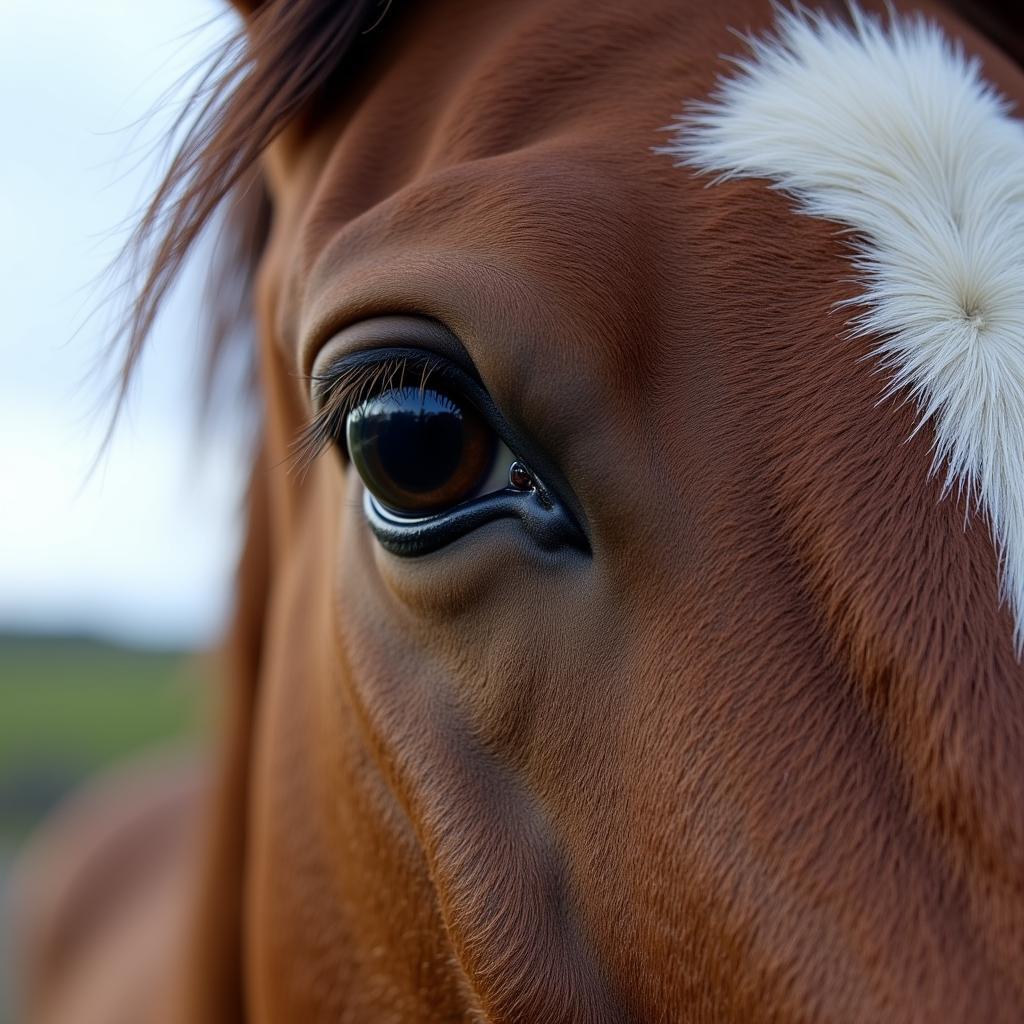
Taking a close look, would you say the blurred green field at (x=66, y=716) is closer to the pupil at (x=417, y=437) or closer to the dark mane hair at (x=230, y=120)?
the dark mane hair at (x=230, y=120)

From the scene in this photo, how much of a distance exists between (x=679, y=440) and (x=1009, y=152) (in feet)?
1.41

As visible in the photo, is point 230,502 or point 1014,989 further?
point 230,502

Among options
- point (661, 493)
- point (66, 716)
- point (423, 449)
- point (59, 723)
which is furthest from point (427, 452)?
point (66, 716)

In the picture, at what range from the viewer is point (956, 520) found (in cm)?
79

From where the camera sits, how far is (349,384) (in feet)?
3.31

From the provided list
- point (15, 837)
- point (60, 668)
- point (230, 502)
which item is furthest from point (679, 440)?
point (60, 668)

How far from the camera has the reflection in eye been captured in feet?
3.18

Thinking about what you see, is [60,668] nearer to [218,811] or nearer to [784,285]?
[218,811]

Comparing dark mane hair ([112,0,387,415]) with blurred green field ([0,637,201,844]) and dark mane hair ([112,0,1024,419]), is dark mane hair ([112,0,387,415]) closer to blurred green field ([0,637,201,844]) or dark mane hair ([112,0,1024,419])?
dark mane hair ([112,0,1024,419])

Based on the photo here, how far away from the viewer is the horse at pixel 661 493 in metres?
0.75

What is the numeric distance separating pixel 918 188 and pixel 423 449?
0.49 metres

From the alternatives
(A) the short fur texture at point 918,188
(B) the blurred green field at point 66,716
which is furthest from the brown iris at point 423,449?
(B) the blurred green field at point 66,716

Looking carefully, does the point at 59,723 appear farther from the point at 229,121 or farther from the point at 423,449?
the point at 423,449

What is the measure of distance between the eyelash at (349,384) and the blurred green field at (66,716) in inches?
294
